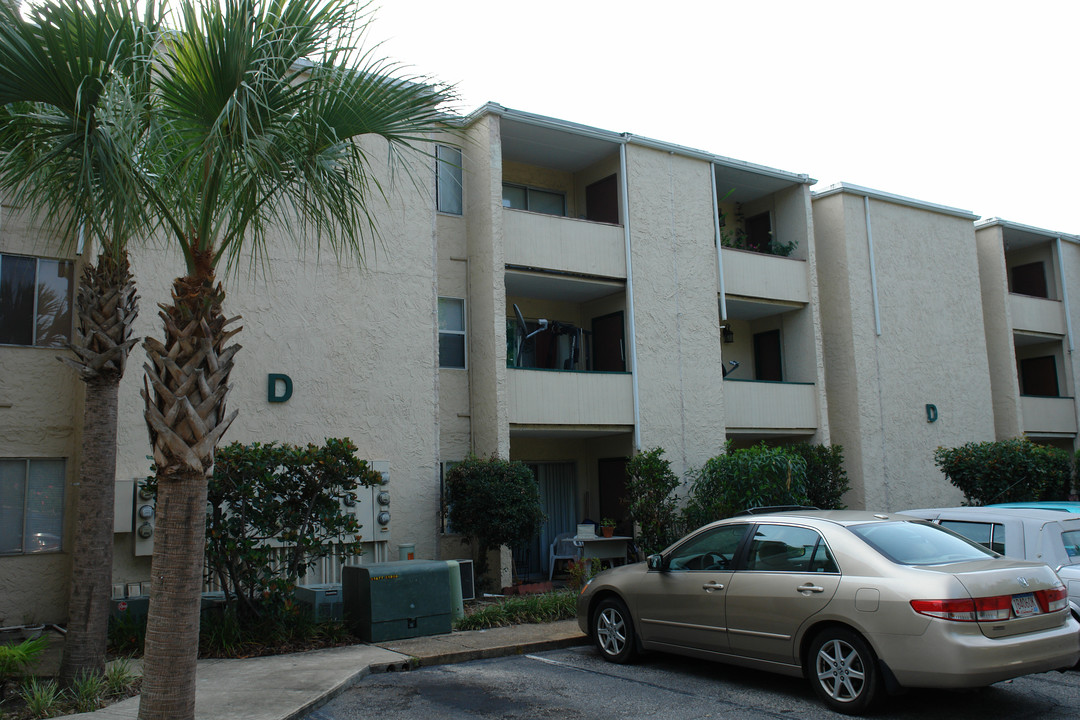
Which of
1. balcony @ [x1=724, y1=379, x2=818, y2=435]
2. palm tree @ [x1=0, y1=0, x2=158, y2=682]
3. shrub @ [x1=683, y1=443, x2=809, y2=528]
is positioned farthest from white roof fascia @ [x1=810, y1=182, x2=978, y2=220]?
palm tree @ [x1=0, y1=0, x2=158, y2=682]

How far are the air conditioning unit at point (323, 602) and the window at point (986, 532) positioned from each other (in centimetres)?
704

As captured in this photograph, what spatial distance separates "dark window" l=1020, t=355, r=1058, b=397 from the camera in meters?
24.7

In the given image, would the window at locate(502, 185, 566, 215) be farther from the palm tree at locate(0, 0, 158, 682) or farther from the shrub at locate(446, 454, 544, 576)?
the palm tree at locate(0, 0, 158, 682)

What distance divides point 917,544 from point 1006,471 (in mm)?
11444

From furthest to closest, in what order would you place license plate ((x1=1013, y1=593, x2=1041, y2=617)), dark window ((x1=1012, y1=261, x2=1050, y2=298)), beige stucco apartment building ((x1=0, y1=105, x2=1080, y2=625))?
dark window ((x1=1012, y1=261, x2=1050, y2=298)) → beige stucco apartment building ((x1=0, y1=105, x2=1080, y2=625)) → license plate ((x1=1013, y1=593, x2=1041, y2=617))

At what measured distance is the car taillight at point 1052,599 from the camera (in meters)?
6.73

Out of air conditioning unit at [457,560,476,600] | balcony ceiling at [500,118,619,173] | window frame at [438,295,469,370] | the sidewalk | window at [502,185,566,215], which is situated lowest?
the sidewalk

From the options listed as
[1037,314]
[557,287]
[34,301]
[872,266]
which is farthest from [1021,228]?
[34,301]

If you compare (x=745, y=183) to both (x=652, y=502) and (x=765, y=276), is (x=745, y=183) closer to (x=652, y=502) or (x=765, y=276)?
(x=765, y=276)

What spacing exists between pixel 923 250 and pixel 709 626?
626 inches

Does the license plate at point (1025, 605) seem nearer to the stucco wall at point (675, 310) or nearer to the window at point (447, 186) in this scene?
the stucco wall at point (675, 310)

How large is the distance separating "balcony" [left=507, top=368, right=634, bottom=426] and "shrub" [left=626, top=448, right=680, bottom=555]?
3.01 ft

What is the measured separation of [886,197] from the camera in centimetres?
2028

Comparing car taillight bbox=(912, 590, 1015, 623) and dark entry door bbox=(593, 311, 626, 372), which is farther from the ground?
dark entry door bbox=(593, 311, 626, 372)
